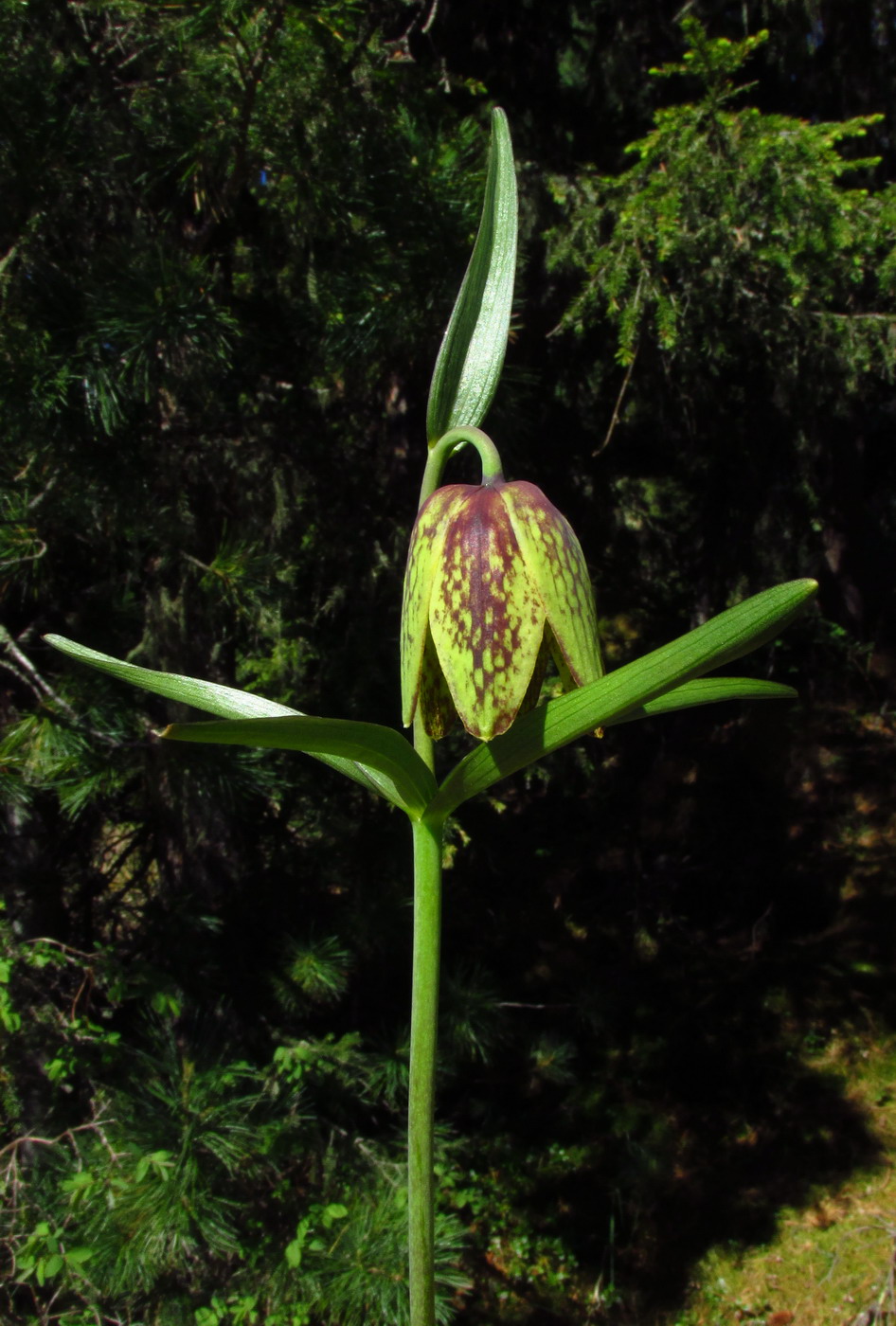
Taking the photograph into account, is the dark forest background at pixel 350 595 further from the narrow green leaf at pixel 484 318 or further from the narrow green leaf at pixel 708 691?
the narrow green leaf at pixel 708 691

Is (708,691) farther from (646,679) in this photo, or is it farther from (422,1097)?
(422,1097)

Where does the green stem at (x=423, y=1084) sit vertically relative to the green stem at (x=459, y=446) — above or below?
below

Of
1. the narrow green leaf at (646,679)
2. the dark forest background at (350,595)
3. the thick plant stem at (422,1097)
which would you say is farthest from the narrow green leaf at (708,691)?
the dark forest background at (350,595)

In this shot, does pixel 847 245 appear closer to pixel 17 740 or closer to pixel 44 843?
pixel 17 740

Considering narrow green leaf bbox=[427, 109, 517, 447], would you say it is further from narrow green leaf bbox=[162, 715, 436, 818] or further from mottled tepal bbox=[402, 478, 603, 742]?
narrow green leaf bbox=[162, 715, 436, 818]

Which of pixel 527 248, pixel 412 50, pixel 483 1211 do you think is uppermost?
pixel 412 50

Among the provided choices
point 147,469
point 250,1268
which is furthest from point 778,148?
point 250,1268

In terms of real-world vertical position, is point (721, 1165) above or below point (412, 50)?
below

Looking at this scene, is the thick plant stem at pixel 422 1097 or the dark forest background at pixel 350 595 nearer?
the thick plant stem at pixel 422 1097
